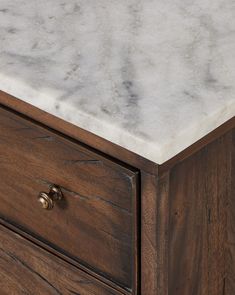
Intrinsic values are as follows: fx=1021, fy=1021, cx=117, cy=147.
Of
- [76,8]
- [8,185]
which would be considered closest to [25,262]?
[8,185]

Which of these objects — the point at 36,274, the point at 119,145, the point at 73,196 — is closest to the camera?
the point at 119,145

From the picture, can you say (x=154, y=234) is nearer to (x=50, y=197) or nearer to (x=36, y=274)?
(x=50, y=197)

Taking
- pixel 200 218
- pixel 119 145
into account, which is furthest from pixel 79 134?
pixel 200 218

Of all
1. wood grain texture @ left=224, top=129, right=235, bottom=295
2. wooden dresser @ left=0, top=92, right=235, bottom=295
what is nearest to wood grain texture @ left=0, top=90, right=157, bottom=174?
wooden dresser @ left=0, top=92, right=235, bottom=295

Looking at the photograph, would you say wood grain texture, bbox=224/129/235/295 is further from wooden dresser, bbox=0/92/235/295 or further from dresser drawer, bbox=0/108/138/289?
dresser drawer, bbox=0/108/138/289

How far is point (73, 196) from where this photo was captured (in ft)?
3.79

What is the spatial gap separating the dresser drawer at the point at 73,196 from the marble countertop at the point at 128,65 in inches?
2.3

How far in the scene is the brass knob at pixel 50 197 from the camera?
1.17 meters

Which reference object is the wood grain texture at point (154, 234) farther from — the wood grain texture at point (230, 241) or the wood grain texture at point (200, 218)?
the wood grain texture at point (230, 241)

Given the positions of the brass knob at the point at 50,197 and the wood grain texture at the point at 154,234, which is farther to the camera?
the brass knob at the point at 50,197

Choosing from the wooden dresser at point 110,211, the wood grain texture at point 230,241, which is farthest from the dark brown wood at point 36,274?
the wood grain texture at point 230,241

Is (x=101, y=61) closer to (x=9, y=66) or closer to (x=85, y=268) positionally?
(x=9, y=66)

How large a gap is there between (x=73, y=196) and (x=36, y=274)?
0.18m

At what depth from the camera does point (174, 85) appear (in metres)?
1.10
